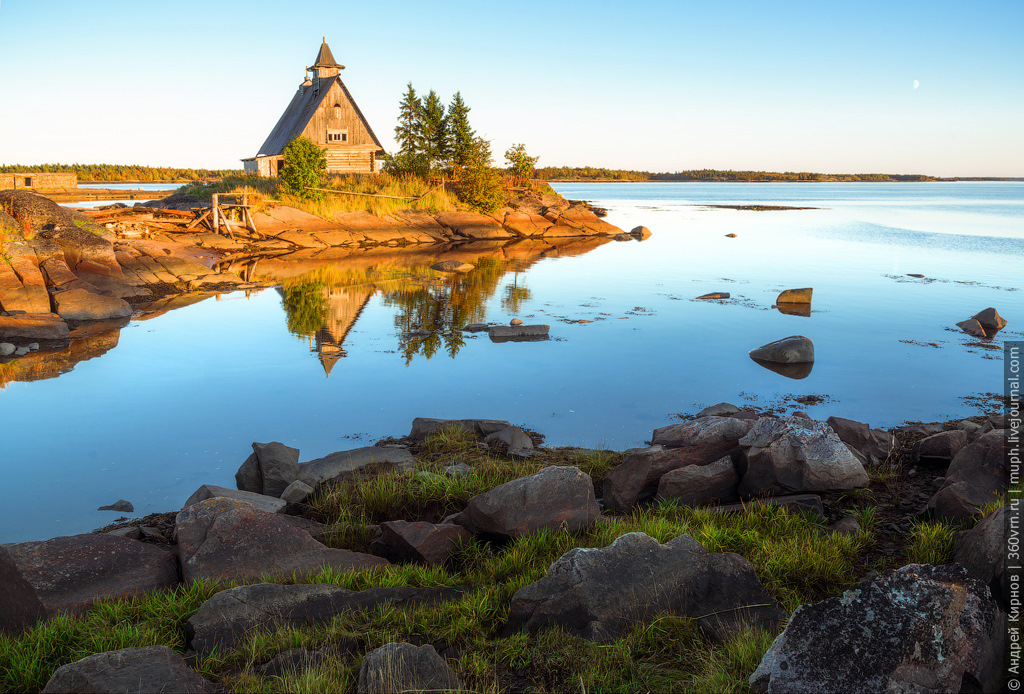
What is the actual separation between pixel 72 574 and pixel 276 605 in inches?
74.2

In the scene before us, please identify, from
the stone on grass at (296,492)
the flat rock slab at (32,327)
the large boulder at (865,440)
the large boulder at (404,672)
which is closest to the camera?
the large boulder at (404,672)

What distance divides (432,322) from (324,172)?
25630 millimetres

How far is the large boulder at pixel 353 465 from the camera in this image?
8367 mm

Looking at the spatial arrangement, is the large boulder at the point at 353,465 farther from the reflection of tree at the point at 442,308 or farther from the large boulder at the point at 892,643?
the reflection of tree at the point at 442,308

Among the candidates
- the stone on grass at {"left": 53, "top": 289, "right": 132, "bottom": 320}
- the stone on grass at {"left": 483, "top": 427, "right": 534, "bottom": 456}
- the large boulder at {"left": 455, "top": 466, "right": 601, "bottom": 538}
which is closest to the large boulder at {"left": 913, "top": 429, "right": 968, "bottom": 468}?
the large boulder at {"left": 455, "top": 466, "right": 601, "bottom": 538}

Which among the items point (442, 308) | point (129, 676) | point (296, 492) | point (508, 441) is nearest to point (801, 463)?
point (508, 441)

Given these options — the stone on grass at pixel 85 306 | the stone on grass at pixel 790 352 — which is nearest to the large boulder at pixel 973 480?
the stone on grass at pixel 790 352

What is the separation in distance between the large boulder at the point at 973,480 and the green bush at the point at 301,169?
3764 centimetres

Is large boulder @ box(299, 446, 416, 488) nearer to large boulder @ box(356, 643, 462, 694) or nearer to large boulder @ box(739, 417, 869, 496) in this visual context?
large boulder @ box(739, 417, 869, 496)

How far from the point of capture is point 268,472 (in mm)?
8461

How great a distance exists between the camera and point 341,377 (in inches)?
553

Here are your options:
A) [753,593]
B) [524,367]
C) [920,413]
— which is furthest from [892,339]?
[753,593]

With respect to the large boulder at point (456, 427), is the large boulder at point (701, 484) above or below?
above

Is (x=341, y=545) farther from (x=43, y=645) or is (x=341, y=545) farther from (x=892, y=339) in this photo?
(x=892, y=339)
